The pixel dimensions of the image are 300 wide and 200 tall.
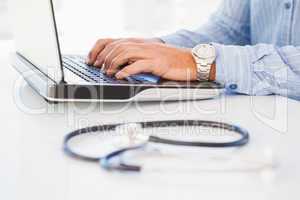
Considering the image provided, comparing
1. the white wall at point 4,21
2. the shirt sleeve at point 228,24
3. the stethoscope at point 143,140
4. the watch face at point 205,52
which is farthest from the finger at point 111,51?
the white wall at point 4,21

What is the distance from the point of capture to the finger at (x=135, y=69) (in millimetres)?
753

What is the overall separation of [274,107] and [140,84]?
223mm

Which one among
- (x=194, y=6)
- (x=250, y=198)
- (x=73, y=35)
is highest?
(x=194, y=6)

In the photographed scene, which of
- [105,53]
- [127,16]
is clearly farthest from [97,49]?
[127,16]

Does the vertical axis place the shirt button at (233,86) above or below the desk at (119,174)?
above

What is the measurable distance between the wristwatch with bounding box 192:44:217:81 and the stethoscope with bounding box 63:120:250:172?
7.7 inches

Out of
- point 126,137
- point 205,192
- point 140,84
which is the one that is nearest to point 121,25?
point 140,84

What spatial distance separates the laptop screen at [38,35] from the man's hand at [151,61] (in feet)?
0.37

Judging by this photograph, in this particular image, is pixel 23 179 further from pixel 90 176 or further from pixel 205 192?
pixel 205 192

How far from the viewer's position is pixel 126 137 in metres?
0.55

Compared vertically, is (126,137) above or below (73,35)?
below

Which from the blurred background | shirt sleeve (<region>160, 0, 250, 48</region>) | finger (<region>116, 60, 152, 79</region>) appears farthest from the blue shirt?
the blurred background

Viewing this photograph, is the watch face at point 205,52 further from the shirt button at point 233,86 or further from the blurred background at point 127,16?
the blurred background at point 127,16

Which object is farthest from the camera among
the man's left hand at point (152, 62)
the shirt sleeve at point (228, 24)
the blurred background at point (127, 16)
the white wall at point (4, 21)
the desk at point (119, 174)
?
the blurred background at point (127, 16)
